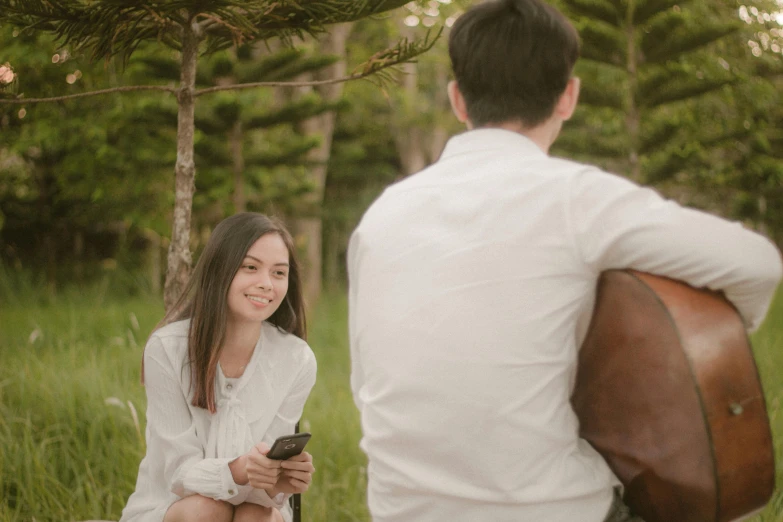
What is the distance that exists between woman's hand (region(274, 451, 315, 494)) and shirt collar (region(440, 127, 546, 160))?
37.0 inches

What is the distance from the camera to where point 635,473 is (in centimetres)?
138

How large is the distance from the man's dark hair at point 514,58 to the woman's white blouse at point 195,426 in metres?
1.18

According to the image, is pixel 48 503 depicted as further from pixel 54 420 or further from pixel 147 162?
pixel 147 162

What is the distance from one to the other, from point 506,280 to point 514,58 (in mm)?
446

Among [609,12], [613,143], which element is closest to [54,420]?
[609,12]

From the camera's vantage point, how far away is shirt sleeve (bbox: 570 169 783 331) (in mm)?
1289

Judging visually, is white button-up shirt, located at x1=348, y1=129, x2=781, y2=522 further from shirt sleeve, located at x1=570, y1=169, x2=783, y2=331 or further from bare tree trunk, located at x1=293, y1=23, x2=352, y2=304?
bare tree trunk, located at x1=293, y1=23, x2=352, y2=304

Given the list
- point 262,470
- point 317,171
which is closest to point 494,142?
point 262,470

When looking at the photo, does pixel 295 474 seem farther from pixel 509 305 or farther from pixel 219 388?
pixel 509 305

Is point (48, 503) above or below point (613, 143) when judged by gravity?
below

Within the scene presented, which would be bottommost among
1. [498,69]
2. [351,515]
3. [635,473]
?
[351,515]

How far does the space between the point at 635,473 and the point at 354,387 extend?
0.64 m

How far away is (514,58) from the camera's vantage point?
1485mm

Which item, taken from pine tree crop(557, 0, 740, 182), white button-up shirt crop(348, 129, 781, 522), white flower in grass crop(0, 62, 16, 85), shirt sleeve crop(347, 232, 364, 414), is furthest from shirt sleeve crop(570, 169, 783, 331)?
pine tree crop(557, 0, 740, 182)
